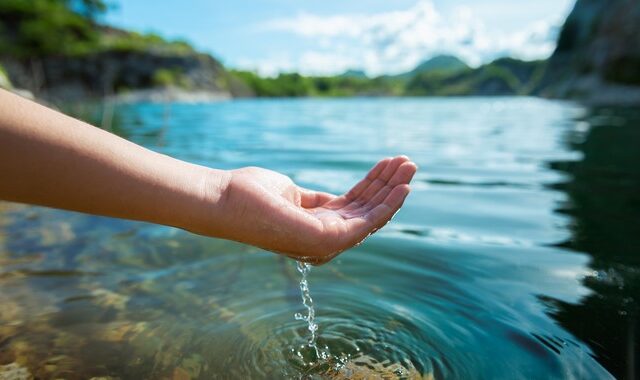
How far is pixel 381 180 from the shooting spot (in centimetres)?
242

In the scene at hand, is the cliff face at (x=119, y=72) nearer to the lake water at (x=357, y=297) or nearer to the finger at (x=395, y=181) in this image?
the lake water at (x=357, y=297)

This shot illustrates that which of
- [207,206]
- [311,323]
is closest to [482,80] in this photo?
[311,323]

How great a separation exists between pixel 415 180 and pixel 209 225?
4.68m

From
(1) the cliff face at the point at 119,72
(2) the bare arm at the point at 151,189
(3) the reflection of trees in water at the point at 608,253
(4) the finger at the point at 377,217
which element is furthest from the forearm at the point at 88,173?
(1) the cliff face at the point at 119,72

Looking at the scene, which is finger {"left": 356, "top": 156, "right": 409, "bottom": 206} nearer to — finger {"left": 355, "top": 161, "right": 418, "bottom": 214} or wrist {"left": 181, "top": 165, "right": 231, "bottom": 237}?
finger {"left": 355, "top": 161, "right": 418, "bottom": 214}

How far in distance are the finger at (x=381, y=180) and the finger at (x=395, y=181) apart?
0.05 metres

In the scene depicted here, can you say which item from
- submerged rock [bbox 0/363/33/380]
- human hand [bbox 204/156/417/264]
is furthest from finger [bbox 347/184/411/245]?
submerged rock [bbox 0/363/33/380]

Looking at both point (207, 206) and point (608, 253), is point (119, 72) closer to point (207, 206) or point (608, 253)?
point (207, 206)

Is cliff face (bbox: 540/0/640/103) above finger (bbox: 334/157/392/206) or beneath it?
above

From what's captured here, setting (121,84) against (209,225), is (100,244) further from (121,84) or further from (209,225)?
(121,84)

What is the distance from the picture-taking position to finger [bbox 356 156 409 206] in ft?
7.70

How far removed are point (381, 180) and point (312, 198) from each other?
44 cm

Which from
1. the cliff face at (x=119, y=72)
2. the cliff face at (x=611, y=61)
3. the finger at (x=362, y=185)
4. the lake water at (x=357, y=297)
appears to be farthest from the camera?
the cliff face at (x=119, y=72)

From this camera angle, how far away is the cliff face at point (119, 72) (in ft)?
186
